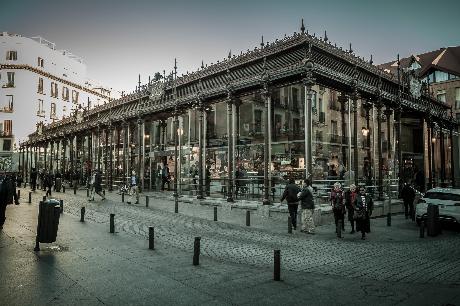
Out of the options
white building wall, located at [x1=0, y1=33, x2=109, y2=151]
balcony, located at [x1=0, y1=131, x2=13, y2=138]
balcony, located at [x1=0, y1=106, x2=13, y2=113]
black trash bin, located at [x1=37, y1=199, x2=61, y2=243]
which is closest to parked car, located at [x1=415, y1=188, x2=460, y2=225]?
black trash bin, located at [x1=37, y1=199, x2=61, y2=243]

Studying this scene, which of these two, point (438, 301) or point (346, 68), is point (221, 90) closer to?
point (346, 68)

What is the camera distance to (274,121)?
2284cm

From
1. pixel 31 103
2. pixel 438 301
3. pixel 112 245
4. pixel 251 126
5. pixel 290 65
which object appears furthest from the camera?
pixel 31 103

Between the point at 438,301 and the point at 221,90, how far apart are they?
45.3 feet

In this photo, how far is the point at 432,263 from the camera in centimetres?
814

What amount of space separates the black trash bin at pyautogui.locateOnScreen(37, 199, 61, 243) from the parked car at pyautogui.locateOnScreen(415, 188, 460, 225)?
1294 cm

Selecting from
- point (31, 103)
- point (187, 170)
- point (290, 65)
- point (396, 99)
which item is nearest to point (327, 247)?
point (290, 65)

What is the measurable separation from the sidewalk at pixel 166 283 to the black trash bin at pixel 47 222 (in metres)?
0.33

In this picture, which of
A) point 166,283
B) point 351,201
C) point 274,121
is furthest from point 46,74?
point 166,283

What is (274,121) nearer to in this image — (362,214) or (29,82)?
(362,214)

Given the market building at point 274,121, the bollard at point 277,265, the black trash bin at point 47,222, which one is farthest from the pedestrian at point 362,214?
the black trash bin at point 47,222

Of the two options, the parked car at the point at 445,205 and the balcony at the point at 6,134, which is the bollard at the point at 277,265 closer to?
the parked car at the point at 445,205

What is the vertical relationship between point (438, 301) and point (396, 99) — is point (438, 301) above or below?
below

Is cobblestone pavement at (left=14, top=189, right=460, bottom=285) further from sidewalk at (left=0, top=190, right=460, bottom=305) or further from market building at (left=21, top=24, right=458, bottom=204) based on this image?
market building at (left=21, top=24, right=458, bottom=204)
